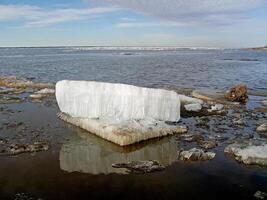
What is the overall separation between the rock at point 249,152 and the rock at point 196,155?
966 mm

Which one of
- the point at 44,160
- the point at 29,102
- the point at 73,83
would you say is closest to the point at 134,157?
the point at 44,160

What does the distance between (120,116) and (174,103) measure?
3150mm

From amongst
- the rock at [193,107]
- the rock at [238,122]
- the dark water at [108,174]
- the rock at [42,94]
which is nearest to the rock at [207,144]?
the dark water at [108,174]

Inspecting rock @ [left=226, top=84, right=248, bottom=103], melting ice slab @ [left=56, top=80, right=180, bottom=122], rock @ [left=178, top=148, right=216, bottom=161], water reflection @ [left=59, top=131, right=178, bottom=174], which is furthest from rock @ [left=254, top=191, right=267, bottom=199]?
rock @ [left=226, top=84, right=248, bottom=103]

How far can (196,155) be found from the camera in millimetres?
14367

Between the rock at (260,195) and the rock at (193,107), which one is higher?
the rock at (193,107)

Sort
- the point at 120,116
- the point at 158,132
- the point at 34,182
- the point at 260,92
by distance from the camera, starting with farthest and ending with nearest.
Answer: the point at 260,92, the point at 120,116, the point at 158,132, the point at 34,182

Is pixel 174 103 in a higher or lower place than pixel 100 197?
higher

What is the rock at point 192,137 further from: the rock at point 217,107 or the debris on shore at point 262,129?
the rock at point 217,107

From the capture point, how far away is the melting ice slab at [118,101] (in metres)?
18.4

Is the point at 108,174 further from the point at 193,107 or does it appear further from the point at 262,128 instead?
the point at 193,107

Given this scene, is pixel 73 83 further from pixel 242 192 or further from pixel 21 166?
pixel 242 192

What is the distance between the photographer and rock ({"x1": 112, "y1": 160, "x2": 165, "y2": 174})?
13.1 metres

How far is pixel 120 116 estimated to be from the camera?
1831 centimetres
